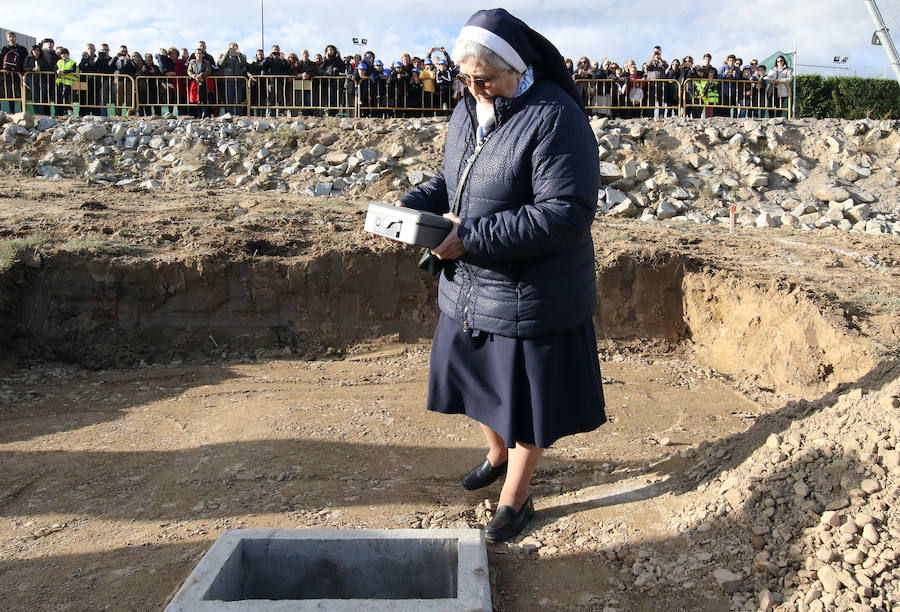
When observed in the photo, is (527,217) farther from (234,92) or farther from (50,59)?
(50,59)

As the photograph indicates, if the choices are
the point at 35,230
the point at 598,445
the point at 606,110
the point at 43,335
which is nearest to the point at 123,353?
the point at 43,335

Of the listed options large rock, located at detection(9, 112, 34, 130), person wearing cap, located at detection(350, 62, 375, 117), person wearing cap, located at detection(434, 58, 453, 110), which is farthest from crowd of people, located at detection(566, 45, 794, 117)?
large rock, located at detection(9, 112, 34, 130)

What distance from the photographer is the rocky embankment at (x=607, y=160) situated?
467 inches

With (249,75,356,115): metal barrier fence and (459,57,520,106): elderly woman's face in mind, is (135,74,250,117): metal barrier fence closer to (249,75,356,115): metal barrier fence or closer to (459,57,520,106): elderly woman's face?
(249,75,356,115): metal barrier fence

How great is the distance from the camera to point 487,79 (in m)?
2.79

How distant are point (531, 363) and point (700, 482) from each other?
1.26 meters

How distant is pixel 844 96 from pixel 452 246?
67.0ft

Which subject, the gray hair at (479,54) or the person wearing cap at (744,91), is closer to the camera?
the gray hair at (479,54)

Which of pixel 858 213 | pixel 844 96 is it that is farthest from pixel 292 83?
pixel 844 96

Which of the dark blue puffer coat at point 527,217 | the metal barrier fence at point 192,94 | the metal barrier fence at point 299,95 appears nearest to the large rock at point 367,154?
the metal barrier fence at point 299,95

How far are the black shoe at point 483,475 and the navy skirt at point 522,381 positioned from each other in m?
0.59

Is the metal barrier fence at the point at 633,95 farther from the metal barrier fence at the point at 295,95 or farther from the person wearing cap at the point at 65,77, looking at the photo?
the person wearing cap at the point at 65,77

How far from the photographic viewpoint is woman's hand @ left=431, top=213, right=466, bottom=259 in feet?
9.23

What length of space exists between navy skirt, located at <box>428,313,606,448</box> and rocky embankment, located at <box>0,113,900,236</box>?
8.53m
